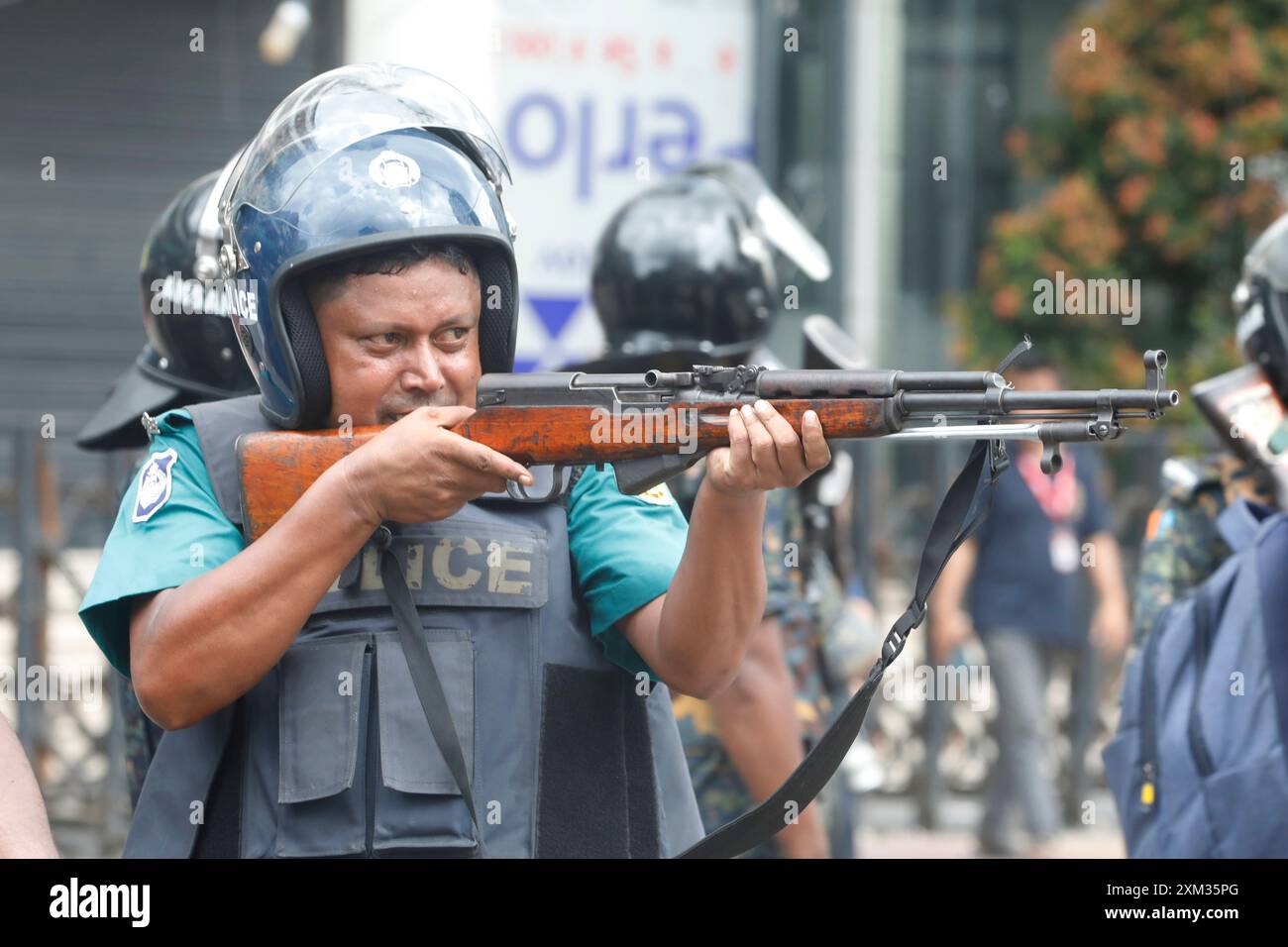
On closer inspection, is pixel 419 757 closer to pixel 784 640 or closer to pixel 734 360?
pixel 784 640

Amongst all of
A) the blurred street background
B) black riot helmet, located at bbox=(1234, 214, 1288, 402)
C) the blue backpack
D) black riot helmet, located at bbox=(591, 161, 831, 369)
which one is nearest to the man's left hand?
the blue backpack

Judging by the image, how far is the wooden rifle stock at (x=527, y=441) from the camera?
2.37 meters

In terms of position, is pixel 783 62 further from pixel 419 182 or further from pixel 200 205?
pixel 419 182

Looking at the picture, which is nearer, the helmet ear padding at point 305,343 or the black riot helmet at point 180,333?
A: the helmet ear padding at point 305,343

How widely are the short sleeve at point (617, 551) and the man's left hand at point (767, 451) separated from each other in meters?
0.22

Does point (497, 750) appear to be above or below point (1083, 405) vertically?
below

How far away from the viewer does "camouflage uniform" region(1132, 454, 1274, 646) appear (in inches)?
148

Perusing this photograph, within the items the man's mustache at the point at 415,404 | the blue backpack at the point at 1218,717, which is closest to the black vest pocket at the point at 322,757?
the man's mustache at the point at 415,404

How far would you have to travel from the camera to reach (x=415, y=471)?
225cm

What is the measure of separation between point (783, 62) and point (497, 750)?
884cm

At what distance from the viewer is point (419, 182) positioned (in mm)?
2428

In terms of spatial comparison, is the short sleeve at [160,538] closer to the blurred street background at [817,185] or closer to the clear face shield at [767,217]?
the clear face shield at [767,217]
